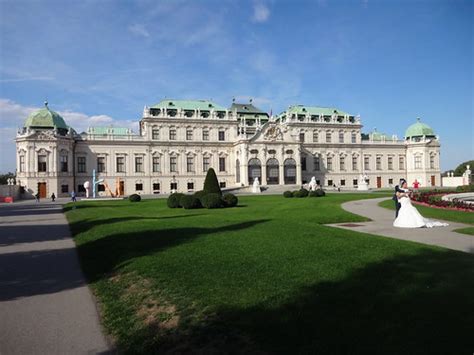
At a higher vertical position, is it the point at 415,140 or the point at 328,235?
the point at 415,140

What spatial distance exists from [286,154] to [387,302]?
67.5m

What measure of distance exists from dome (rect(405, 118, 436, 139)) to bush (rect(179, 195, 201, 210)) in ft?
233

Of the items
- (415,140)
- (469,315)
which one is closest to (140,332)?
(469,315)

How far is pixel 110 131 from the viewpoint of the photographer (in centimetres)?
7200

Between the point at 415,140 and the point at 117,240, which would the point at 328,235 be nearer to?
the point at 117,240

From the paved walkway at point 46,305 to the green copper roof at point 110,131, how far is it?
59.2 metres

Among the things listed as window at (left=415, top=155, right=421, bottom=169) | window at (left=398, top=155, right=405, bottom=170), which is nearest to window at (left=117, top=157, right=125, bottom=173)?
window at (left=398, top=155, right=405, bottom=170)

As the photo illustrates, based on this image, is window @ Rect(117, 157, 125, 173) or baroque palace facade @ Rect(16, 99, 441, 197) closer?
baroque palace facade @ Rect(16, 99, 441, 197)

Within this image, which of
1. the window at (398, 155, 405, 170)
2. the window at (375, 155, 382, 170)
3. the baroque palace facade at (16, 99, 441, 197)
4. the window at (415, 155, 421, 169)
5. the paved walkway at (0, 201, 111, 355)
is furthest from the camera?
the window at (398, 155, 405, 170)

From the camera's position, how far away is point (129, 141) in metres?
69.2

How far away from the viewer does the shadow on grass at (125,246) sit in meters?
10.5

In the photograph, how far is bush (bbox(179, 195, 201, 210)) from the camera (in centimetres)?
2968

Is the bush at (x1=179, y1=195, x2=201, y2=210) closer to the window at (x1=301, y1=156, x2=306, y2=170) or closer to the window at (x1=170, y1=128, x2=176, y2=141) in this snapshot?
the window at (x1=170, y1=128, x2=176, y2=141)

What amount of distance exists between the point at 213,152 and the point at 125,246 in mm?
61323
